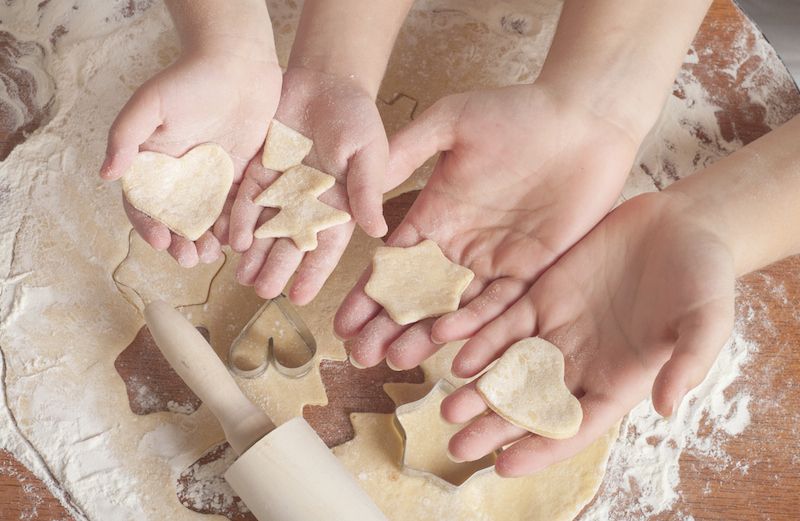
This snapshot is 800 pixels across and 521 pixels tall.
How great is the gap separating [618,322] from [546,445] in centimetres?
22

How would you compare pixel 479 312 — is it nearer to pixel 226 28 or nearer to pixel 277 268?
pixel 277 268

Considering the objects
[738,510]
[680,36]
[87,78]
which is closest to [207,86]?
[87,78]

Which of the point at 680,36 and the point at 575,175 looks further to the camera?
the point at 680,36

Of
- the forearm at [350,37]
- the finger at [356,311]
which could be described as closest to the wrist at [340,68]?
the forearm at [350,37]

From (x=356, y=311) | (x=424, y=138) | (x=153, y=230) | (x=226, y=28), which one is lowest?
(x=356, y=311)

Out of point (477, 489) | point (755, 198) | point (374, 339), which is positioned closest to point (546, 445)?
point (477, 489)

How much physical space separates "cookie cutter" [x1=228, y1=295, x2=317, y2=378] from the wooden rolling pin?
0.15 meters

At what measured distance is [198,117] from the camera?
1.33 metres

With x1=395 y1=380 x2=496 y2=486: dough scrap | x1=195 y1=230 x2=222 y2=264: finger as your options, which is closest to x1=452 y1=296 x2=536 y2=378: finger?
x1=395 y1=380 x2=496 y2=486: dough scrap

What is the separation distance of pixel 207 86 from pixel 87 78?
0.46 m

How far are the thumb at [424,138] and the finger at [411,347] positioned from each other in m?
0.26

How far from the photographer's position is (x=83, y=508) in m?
1.32

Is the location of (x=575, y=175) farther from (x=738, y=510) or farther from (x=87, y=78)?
(x=87, y=78)

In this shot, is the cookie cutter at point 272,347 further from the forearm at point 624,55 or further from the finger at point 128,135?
the forearm at point 624,55
